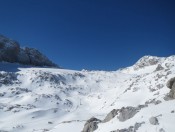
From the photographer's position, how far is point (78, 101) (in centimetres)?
7912

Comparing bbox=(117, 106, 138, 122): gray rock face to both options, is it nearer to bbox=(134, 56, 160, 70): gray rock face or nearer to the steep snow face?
the steep snow face

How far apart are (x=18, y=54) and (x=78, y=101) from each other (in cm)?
4924

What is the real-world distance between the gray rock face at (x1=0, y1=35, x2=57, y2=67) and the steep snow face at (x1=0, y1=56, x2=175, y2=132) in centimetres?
790

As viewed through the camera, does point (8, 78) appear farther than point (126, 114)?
Yes

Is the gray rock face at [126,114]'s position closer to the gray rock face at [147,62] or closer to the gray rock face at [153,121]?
the gray rock face at [153,121]

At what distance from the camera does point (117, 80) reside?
351 ft

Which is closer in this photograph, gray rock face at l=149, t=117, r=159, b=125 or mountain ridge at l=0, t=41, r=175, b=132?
gray rock face at l=149, t=117, r=159, b=125

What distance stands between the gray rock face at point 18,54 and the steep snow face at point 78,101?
7.90 m

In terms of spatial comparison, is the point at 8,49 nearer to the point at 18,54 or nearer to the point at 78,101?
the point at 18,54

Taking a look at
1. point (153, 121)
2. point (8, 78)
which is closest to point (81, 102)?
point (8, 78)

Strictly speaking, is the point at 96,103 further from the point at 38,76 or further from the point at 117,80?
the point at 117,80

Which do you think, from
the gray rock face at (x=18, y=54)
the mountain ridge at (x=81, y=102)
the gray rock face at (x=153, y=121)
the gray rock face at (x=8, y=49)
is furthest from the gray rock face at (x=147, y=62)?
the gray rock face at (x=153, y=121)

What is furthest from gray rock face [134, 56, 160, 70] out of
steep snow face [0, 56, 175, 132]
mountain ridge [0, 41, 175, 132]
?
mountain ridge [0, 41, 175, 132]

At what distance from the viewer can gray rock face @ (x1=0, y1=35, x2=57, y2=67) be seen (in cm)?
11412
